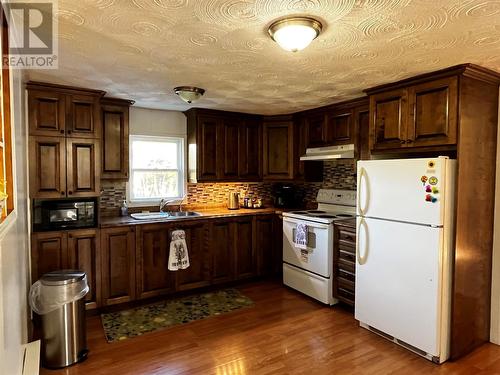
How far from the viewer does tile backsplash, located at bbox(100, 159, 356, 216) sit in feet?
12.8

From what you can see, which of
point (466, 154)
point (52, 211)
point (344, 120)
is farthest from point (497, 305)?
point (52, 211)

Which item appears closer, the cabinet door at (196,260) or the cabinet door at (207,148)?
the cabinet door at (196,260)

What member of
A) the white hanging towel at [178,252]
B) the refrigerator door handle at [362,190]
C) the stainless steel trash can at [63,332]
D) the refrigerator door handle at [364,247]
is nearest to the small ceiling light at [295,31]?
the refrigerator door handle at [362,190]

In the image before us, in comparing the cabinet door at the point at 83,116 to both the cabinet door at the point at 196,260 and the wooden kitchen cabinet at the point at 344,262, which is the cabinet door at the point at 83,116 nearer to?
the cabinet door at the point at 196,260

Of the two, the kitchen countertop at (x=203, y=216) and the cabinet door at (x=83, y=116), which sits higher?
the cabinet door at (x=83, y=116)

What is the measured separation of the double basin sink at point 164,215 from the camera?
3791 millimetres

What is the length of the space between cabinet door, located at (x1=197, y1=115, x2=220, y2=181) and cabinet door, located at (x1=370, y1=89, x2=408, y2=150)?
1981 mm

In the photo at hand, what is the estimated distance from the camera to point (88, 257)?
326 centimetres

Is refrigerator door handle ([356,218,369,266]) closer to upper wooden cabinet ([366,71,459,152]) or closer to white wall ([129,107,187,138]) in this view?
upper wooden cabinet ([366,71,459,152])

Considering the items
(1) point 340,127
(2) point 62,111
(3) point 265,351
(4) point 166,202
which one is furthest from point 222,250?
(2) point 62,111

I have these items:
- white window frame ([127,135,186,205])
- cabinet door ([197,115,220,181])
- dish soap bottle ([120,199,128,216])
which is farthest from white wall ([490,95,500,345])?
dish soap bottle ([120,199,128,216])

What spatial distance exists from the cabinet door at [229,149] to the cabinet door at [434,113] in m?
2.28

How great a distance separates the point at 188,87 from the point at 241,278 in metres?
2.47

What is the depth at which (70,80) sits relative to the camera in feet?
9.45
